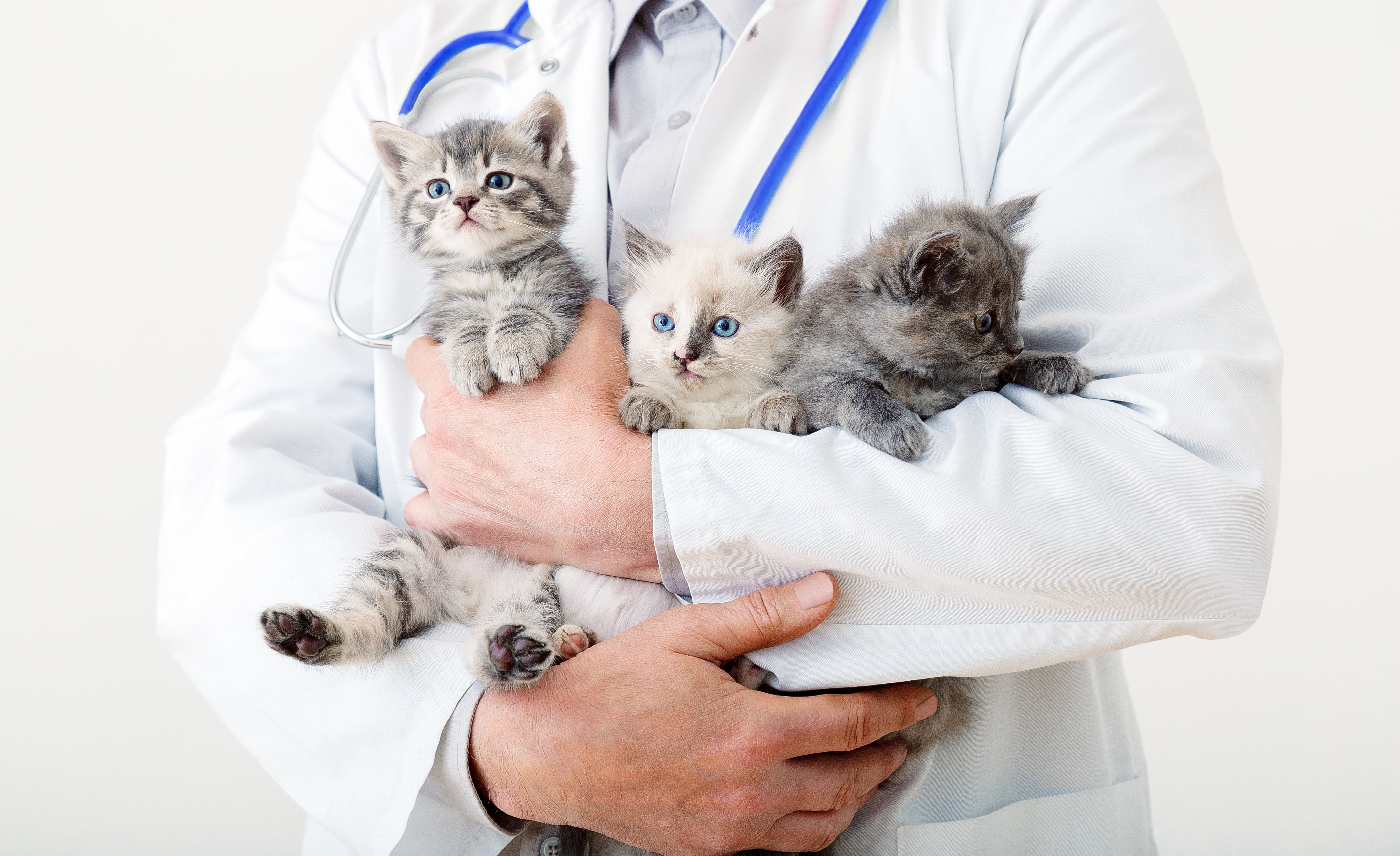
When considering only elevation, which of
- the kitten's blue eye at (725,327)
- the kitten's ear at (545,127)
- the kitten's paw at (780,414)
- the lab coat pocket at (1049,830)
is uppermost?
the kitten's ear at (545,127)

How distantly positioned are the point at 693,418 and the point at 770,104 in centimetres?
71

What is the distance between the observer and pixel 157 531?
2891mm

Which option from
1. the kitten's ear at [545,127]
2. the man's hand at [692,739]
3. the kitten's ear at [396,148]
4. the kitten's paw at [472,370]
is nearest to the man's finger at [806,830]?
the man's hand at [692,739]

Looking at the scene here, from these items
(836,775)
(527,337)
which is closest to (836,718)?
(836,775)

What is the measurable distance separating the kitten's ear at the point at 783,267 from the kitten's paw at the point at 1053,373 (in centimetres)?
47

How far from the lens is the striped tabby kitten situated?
55.4 inches

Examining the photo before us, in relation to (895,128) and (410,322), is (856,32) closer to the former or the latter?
(895,128)

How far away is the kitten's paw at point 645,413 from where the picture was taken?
1527 mm

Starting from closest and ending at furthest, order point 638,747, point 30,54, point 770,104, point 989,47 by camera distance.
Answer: point 638,747 → point 989,47 → point 770,104 → point 30,54

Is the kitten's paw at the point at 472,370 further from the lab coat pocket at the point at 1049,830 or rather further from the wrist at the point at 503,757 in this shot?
the lab coat pocket at the point at 1049,830

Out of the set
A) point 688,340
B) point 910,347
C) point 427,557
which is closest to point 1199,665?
point 910,347

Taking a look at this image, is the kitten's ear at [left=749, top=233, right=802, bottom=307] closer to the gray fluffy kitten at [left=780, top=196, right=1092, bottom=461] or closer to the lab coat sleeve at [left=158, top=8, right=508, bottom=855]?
the gray fluffy kitten at [left=780, top=196, right=1092, bottom=461]

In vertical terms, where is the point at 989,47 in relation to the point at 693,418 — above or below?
above

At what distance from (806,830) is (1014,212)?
3.69 feet
